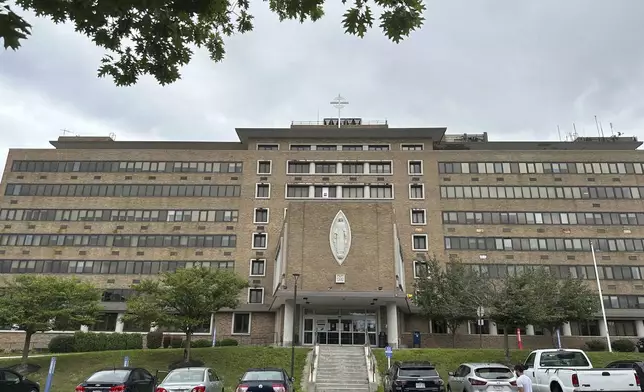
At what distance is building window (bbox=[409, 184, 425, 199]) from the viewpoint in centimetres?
5322

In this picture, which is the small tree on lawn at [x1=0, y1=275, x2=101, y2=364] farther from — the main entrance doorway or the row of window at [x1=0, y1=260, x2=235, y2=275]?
the main entrance doorway

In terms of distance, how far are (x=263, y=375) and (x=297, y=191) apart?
39.2 meters

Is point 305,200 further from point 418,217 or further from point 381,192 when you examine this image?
point 418,217

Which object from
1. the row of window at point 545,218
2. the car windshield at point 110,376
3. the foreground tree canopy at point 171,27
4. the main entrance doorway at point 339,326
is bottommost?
the car windshield at point 110,376

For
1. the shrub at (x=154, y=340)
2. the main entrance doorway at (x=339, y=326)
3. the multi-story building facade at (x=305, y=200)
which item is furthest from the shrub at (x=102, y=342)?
the main entrance doorway at (x=339, y=326)

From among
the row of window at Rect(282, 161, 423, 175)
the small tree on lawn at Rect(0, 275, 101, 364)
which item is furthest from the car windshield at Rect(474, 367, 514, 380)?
the row of window at Rect(282, 161, 423, 175)

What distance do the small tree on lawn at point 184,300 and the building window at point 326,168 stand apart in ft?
79.4

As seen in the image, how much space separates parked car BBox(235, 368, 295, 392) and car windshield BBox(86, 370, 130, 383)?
3.75 meters

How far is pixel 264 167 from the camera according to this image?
55312 millimetres

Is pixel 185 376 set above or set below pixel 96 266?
below

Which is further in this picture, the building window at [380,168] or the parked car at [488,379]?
the building window at [380,168]

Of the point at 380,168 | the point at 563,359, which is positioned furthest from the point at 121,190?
the point at 563,359

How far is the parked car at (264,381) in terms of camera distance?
1469 cm

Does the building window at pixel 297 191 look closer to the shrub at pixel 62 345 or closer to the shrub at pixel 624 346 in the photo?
the shrub at pixel 62 345
